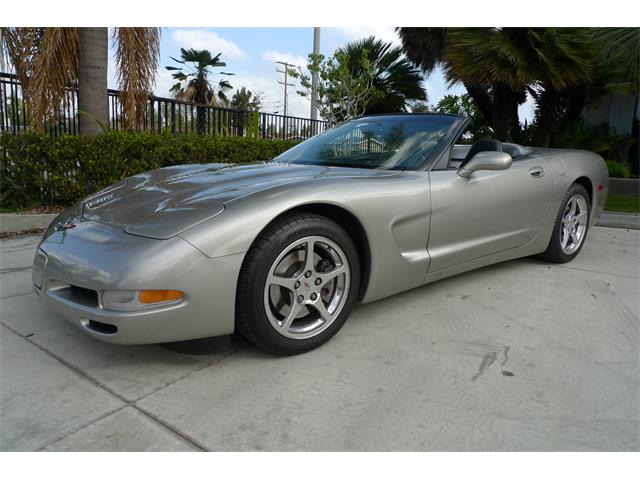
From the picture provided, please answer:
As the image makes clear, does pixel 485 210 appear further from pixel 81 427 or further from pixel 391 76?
pixel 391 76

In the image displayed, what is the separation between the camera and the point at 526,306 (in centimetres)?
300

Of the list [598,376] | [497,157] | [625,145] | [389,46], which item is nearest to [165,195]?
[497,157]

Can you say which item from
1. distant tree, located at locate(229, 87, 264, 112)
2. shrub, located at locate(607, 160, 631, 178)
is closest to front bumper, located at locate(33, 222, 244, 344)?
shrub, located at locate(607, 160, 631, 178)

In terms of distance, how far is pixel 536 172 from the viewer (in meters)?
3.46

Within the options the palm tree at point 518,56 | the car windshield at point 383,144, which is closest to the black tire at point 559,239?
the car windshield at point 383,144

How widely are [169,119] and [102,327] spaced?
612 cm

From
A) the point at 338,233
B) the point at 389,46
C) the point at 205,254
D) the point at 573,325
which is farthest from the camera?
the point at 389,46

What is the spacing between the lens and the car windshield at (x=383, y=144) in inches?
115

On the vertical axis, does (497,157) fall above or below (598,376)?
above

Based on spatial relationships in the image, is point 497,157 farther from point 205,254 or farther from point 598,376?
point 205,254

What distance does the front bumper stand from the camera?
1.86 metres

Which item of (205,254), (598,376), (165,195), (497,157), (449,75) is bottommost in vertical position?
(598,376)

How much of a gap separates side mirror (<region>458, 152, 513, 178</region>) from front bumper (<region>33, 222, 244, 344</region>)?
5.03 ft

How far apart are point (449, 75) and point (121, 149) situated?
18.4 ft
